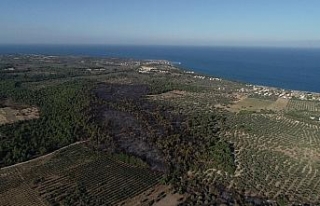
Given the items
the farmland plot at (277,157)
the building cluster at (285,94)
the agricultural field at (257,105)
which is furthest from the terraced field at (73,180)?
the building cluster at (285,94)

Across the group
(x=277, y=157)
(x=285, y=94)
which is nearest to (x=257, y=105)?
(x=285, y=94)

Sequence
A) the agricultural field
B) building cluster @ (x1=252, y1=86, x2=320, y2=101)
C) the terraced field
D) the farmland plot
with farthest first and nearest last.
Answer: building cluster @ (x1=252, y1=86, x2=320, y2=101)
the agricultural field
the farmland plot
the terraced field

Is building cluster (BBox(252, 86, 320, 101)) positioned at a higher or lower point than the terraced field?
lower

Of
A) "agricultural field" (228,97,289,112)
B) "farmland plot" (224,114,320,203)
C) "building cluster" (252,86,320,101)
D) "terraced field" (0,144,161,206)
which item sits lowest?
"building cluster" (252,86,320,101)

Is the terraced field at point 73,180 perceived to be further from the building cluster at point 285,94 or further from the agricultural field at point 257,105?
the building cluster at point 285,94

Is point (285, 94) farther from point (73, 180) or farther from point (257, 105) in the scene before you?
point (73, 180)

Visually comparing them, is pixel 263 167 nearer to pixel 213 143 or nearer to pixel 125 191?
pixel 213 143

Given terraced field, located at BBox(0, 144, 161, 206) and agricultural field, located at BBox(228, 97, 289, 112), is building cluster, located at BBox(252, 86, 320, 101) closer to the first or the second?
agricultural field, located at BBox(228, 97, 289, 112)

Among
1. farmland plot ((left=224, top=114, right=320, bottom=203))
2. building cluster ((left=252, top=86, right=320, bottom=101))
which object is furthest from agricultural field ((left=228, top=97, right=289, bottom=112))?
farmland plot ((left=224, top=114, right=320, bottom=203))

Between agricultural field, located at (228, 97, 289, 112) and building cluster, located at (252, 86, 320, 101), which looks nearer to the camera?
agricultural field, located at (228, 97, 289, 112)
